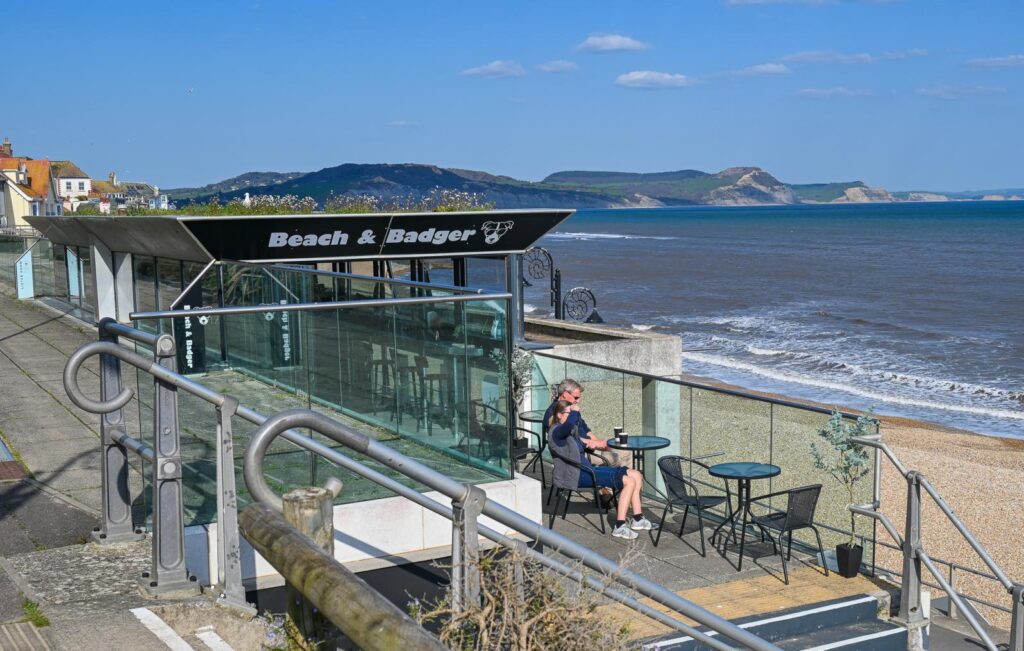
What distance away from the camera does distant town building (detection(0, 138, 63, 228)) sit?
201 feet

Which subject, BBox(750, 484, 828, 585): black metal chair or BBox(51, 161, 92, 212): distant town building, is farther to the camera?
BBox(51, 161, 92, 212): distant town building

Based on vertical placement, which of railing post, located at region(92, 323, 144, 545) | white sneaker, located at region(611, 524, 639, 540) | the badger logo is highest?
the badger logo

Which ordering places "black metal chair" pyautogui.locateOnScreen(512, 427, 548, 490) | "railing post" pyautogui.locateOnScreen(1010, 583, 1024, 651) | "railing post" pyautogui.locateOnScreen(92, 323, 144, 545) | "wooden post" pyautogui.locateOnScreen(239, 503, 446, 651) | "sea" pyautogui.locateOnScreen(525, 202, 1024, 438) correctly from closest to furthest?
"wooden post" pyautogui.locateOnScreen(239, 503, 446, 651) → "railing post" pyautogui.locateOnScreen(92, 323, 144, 545) → "railing post" pyautogui.locateOnScreen(1010, 583, 1024, 651) → "black metal chair" pyautogui.locateOnScreen(512, 427, 548, 490) → "sea" pyautogui.locateOnScreen(525, 202, 1024, 438)

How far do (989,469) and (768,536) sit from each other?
16.6m

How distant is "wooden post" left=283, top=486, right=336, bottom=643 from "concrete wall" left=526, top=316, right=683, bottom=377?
1259 centimetres

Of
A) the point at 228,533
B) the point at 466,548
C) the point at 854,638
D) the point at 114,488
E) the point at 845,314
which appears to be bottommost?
the point at 845,314

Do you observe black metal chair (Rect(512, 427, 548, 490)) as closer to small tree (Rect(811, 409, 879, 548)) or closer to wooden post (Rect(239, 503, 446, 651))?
small tree (Rect(811, 409, 879, 548))

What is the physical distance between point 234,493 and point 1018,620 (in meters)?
7.10

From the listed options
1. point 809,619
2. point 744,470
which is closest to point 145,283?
point 744,470

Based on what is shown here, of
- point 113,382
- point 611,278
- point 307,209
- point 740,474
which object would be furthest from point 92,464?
point 611,278

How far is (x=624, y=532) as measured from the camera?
10.3 m

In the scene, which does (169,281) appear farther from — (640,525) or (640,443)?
(640,525)

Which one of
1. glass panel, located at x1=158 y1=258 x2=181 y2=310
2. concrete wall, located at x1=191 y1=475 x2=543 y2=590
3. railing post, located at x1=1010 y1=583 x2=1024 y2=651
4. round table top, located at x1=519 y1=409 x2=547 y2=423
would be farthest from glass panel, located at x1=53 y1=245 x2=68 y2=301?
railing post, located at x1=1010 y1=583 x2=1024 y2=651

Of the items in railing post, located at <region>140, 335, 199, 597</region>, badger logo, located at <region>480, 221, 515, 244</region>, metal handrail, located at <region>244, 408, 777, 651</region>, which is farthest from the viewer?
badger logo, located at <region>480, 221, 515, 244</region>
